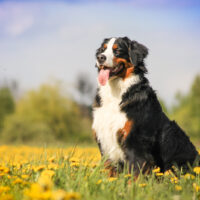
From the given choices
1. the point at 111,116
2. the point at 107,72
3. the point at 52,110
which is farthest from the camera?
the point at 52,110

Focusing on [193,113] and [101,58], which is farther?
[193,113]

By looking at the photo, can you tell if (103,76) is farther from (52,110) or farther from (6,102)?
(6,102)

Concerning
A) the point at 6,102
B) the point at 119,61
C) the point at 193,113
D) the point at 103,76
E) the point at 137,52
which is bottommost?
the point at 193,113

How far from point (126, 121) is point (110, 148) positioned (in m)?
0.47

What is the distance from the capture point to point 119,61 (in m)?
4.66

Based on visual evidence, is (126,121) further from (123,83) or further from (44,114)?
(44,114)

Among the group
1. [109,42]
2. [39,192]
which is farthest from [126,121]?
[39,192]

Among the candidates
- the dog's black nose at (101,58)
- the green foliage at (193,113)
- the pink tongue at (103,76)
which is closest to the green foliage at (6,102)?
the green foliage at (193,113)

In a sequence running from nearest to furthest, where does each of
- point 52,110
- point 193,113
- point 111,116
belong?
point 111,116, point 52,110, point 193,113

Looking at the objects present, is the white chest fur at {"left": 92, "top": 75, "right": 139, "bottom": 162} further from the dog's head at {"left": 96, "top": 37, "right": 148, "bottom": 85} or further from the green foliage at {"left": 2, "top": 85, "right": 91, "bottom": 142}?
the green foliage at {"left": 2, "top": 85, "right": 91, "bottom": 142}

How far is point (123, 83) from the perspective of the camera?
184 inches

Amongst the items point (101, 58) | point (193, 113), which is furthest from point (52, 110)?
point (101, 58)

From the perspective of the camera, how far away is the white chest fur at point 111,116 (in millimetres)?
4492

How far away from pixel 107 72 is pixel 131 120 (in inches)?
30.9
